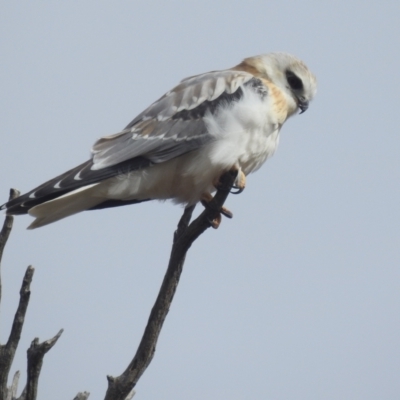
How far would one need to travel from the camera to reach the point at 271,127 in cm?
500

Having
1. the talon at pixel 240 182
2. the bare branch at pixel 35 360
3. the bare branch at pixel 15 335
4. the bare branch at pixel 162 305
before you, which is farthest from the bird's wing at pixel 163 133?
the bare branch at pixel 35 360

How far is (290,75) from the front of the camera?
223 inches

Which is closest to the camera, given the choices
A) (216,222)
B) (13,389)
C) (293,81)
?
(13,389)

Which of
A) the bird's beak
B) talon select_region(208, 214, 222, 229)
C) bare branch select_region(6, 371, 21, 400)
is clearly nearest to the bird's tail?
talon select_region(208, 214, 222, 229)

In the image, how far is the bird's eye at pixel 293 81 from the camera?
5.66m

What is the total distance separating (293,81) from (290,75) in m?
→ 0.05

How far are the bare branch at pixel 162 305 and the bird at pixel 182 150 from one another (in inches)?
11.5

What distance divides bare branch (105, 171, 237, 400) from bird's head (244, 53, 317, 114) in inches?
60.3

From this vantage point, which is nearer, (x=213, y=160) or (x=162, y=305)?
(x=162, y=305)

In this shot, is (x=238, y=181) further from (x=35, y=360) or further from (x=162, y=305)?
(x=35, y=360)

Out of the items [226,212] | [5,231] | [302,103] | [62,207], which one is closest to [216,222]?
[226,212]

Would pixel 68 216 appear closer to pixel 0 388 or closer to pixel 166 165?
pixel 166 165

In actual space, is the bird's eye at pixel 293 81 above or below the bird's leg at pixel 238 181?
above

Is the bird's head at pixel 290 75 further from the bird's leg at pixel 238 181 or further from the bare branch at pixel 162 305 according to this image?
the bare branch at pixel 162 305
